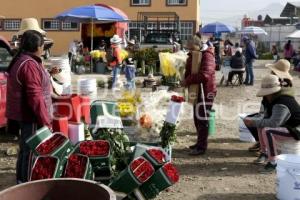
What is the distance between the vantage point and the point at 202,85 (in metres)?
7.01

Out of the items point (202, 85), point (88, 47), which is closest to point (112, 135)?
point (202, 85)

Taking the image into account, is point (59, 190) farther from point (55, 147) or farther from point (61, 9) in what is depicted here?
point (61, 9)

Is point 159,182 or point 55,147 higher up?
point 55,147

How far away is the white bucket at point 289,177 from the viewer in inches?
197

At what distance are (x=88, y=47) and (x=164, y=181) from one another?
21.1m

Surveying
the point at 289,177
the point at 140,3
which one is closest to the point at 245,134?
the point at 289,177

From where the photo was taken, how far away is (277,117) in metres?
6.01

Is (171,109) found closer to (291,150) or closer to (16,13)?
(291,150)

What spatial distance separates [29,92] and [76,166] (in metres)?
1.21

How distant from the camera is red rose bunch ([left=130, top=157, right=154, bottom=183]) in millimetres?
4242

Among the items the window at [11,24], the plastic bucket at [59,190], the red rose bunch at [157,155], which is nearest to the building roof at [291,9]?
the window at [11,24]

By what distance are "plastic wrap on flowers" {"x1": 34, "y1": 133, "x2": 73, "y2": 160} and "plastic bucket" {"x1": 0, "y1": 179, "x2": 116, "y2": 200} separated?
2.98 ft

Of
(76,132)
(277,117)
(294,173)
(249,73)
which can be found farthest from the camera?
(249,73)

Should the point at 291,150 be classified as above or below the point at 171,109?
below
